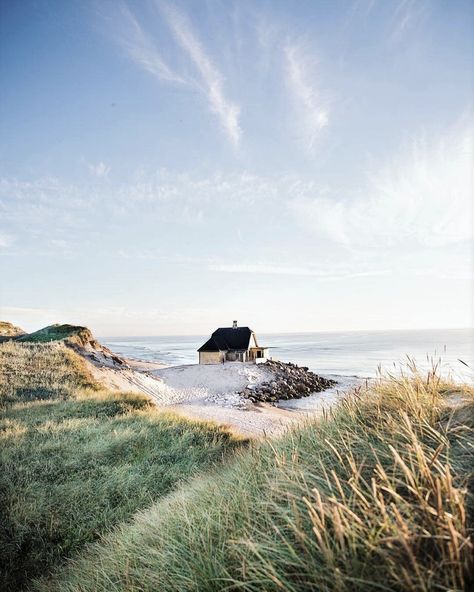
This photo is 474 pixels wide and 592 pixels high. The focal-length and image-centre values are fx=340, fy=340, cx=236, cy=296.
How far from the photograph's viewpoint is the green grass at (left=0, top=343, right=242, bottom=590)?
5.16m

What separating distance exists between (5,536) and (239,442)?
5665 mm

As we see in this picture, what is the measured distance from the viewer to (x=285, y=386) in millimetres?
25984

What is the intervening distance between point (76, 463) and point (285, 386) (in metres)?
20.4

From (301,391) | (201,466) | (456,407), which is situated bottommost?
(301,391)

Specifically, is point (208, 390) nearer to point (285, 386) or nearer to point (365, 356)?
point (285, 386)

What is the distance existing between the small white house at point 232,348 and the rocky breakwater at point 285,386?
3.76 metres

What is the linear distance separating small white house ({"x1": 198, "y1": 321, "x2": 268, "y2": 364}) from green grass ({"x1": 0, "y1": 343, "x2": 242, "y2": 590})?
22517mm

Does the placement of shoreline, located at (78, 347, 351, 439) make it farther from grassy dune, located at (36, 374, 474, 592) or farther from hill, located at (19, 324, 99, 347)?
grassy dune, located at (36, 374, 474, 592)

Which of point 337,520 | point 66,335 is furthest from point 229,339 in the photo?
point 337,520

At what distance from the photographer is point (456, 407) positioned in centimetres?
329

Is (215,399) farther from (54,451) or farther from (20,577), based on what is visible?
(20,577)

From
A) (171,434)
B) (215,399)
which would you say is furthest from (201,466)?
(215,399)

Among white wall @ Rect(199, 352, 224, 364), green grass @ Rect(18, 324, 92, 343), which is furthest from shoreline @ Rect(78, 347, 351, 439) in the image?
green grass @ Rect(18, 324, 92, 343)

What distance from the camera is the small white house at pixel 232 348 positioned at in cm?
3559
